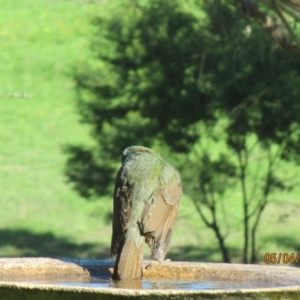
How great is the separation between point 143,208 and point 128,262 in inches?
22.4

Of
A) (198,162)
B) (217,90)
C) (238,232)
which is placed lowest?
(238,232)

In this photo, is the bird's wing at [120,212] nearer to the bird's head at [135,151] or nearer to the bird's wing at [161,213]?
the bird's wing at [161,213]

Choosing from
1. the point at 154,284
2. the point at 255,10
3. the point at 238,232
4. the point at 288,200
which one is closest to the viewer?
the point at 154,284

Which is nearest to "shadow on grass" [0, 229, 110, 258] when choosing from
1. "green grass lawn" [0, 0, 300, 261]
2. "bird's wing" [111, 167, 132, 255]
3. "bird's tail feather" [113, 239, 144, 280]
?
"green grass lawn" [0, 0, 300, 261]

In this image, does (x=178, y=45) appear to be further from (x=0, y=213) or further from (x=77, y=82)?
(x=0, y=213)

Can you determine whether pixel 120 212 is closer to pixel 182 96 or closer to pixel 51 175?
pixel 182 96

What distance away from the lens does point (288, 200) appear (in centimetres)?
1658

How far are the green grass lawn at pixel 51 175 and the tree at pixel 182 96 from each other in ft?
2.90

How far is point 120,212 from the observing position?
5.43m

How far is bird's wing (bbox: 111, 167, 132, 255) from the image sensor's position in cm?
536

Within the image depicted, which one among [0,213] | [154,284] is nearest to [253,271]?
[154,284]

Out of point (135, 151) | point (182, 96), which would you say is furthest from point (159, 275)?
point (182, 96)

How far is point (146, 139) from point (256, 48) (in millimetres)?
2037

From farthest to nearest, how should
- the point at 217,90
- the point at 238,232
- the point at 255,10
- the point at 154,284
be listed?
the point at 238,232 → the point at 217,90 → the point at 255,10 → the point at 154,284
